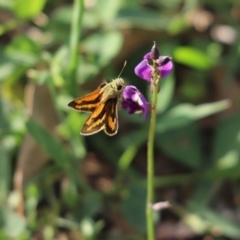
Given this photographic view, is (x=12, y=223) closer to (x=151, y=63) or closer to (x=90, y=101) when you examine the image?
(x=90, y=101)

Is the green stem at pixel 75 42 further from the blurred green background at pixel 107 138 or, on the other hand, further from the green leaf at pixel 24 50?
the green leaf at pixel 24 50

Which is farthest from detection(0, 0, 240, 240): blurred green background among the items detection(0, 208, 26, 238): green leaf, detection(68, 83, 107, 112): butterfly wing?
detection(68, 83, 107, 112): butterfly wing

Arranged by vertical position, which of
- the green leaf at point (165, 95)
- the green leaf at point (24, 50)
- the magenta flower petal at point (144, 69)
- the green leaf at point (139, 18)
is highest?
the green leaf at point (139, 18)

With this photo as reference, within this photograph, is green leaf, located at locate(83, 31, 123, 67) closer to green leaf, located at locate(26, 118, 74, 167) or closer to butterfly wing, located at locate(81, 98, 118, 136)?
green leaf, located at locate(26, 118, 74, 167)

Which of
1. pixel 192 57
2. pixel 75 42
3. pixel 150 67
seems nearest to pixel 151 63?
pixel 150 67

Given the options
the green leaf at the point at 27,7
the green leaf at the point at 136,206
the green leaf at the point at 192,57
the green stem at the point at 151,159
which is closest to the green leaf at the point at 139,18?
the green leaf at the point at 192,57

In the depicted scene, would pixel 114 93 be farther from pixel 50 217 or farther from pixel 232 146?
pixel 232 146

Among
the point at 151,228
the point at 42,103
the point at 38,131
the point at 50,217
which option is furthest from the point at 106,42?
the point at 151,228
